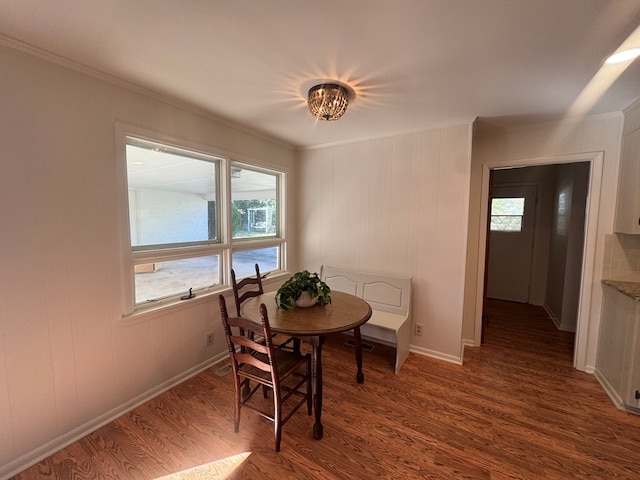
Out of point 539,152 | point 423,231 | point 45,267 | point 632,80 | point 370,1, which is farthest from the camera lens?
point 423,231

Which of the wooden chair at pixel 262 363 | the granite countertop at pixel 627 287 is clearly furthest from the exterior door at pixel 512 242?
the wooden chair at pixel 262 363

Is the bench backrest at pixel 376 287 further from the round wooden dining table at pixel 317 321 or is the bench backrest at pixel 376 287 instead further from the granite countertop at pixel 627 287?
the granite countertop at pixel 627 287

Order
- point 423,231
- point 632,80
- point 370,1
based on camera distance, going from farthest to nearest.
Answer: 1. point 423,231
2. point 632,80
3. point 370,1

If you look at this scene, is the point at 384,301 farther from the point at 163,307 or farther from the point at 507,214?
the point at 507,214

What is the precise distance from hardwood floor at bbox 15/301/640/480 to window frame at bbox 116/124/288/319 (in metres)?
0.78

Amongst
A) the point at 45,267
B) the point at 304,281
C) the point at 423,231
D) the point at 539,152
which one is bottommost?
the point at 304,281

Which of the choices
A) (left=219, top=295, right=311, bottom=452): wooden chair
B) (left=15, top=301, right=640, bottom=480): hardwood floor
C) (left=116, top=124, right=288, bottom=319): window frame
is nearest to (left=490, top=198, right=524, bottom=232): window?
(left=15, top=301, right=640, bottom=480): hardwood floor

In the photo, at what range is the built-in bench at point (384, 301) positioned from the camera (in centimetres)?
260

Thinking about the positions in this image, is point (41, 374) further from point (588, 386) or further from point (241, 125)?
point (588, 386)

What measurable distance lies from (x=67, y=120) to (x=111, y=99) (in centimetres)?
32

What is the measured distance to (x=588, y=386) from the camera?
233cm

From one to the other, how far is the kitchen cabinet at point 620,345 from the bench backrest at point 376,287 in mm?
1633

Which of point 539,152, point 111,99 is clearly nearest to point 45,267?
point 111,99

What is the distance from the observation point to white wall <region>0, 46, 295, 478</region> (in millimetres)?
1467
